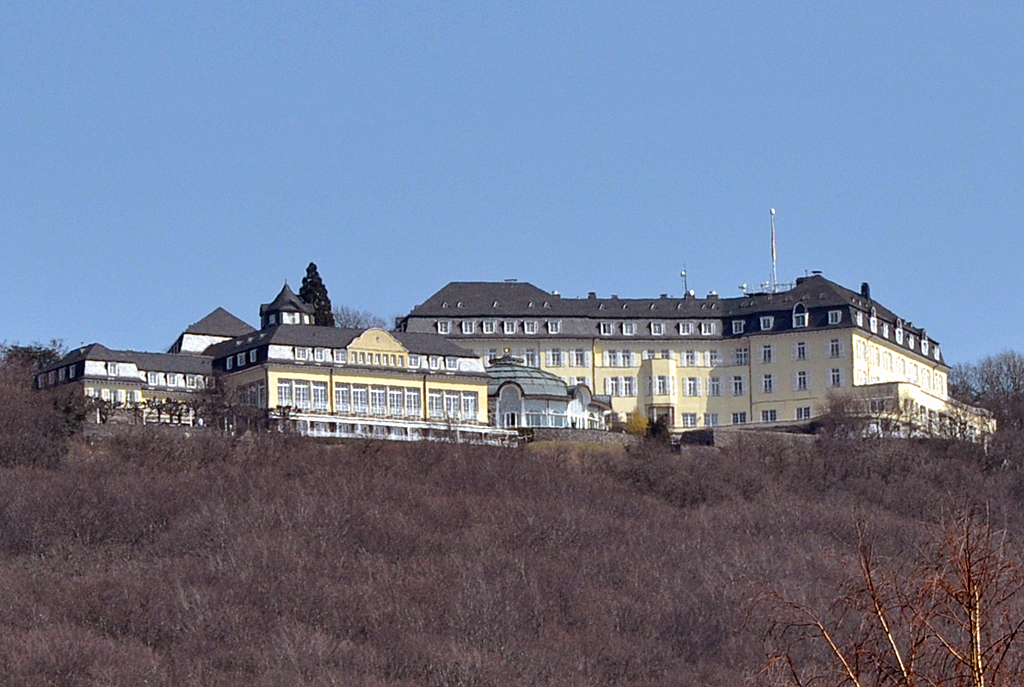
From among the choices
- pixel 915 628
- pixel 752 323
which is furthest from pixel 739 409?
pixel 915 628

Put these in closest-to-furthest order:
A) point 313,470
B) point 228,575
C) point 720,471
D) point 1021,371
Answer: point 228,575
point 313,470
point 720,471
point 1021,371

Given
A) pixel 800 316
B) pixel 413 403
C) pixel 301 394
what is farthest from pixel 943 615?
pixel 800 316

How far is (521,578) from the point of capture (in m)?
65.7

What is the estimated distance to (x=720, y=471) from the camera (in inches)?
3339

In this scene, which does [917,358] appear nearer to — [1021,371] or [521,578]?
[1021,371]

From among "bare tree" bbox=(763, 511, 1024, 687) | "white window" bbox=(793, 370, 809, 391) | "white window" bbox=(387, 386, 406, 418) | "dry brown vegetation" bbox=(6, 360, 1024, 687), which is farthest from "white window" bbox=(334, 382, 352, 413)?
"bare tree" bbox=(763, 511, 1024, 687)

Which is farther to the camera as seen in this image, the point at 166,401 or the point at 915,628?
the point at 166,401

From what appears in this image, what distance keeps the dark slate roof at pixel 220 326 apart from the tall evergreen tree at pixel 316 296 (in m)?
4.04

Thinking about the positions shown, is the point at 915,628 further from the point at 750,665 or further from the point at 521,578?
the point at 521,578

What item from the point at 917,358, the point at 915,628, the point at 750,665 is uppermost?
the point at 917,358

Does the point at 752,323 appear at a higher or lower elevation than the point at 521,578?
higher

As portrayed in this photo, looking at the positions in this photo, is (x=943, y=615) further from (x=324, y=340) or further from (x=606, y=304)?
(x=606, y=304)

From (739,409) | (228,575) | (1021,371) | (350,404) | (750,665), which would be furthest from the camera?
(1021,371)

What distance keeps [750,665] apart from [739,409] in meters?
43.3
